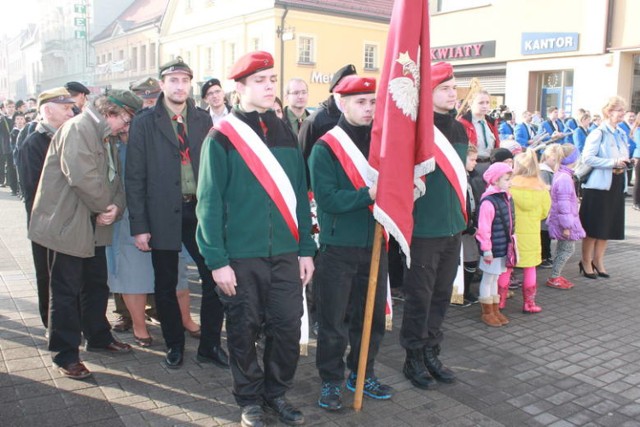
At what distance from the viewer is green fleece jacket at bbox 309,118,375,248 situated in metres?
3.88

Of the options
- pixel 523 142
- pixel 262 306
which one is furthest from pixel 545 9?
pixel 262 306

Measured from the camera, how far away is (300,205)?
12.9ft

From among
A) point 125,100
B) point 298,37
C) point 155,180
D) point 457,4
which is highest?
point 298,37

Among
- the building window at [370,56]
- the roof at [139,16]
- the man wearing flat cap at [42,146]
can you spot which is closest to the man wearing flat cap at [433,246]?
the man wearing flat cap at [42,146]

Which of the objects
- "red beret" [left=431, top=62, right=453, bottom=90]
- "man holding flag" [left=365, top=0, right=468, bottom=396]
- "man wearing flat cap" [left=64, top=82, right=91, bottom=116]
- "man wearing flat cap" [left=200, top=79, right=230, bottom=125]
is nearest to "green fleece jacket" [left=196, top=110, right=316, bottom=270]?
"man holding flag" [left=365, top=0, right=468, bottom=396]

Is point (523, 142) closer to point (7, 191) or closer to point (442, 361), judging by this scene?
point (442, 361)

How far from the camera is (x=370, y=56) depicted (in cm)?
3644

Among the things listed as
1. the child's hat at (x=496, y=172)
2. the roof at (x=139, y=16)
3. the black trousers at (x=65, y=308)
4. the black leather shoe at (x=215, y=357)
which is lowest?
the black leather shoe at (x=215, y=357)

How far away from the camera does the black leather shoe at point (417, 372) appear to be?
4330 millimetres

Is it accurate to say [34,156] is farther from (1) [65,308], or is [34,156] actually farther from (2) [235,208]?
(2) [235,208]

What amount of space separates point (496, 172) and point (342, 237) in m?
2.53

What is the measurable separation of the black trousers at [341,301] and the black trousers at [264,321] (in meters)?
0.31

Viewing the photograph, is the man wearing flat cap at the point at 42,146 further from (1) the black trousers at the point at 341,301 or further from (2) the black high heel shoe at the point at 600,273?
(2) the black high heel shoe at the point at 600,273

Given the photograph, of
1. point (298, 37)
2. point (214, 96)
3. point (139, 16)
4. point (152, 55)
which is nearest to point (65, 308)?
point (214, 96)
